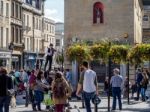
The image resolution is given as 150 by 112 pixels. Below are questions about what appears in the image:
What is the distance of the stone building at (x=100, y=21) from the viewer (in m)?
35.1

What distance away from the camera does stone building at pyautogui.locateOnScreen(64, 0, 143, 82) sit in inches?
1383

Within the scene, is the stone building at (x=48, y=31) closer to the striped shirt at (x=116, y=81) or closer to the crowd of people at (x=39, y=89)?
the crowd of people at (x=39, y=89)

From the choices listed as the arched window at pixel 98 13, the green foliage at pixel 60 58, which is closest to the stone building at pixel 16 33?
the green foliage at pixel 60 58

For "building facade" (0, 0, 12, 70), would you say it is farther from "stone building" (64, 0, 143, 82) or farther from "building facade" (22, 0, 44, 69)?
"stone building" (64, 0, 143, 82)

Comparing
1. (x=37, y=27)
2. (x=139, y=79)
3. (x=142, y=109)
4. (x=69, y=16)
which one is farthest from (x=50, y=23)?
(x=142, y=109)

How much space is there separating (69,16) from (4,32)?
21046 mm

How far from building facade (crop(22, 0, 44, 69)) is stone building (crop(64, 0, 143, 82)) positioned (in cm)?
3031

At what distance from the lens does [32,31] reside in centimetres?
7231

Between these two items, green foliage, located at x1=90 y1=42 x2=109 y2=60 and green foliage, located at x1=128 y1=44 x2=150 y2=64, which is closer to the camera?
green foliage, located at x1=128 y1=44 x2=150 y2=64

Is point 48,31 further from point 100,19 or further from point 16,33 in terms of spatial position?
point 100,19

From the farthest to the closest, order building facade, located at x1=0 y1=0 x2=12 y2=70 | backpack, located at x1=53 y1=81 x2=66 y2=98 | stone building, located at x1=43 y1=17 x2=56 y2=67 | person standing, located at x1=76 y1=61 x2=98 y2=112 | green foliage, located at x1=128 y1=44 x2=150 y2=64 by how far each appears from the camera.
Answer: stone building, located at x1=43 y1=17 x2=56 y2=67
building facade, located at x1=0 y1=0 x2=12 y2=70
green foliage, located at x1=128 y1=44 x2=150 y2=64
person standing, located at x1=76 y1=61 x2=98 y2=112
backpack, located at x1=53 y1=81 x2=66 y2=98

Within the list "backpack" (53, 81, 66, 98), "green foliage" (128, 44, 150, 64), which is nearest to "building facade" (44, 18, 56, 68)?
"green foliage" (128, 44, 150, 64)

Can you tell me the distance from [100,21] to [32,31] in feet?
123

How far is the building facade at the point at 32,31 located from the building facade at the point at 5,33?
27.8 ft
